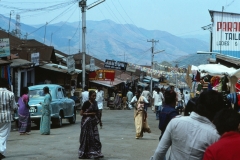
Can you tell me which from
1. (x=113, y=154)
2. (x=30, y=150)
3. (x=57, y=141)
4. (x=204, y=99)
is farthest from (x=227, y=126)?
(x=57, y=141)

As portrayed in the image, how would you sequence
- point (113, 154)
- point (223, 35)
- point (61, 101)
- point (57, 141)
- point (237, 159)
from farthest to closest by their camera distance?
point (223, 35), point (61, 101), point (57, 141), point (113, 154), point (237, 159)

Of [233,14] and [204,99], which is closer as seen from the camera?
[204,99]

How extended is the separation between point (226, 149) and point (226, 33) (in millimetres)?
25360

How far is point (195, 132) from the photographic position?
4.99 meters

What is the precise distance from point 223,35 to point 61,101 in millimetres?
10884

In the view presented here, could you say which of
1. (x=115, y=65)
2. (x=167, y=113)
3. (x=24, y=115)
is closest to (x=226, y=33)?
(x=24, y=115)

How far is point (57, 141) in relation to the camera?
15898 mm

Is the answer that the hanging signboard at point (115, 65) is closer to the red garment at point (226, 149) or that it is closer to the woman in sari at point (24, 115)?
the woman in sari at point (24, 115)

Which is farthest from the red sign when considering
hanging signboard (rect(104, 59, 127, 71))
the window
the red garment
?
the red garment

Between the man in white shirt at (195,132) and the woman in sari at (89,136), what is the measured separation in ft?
23.6

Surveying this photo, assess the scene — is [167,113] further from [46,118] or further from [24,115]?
[24,115]

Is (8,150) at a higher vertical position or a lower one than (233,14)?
lower

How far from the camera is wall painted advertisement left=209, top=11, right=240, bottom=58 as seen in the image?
28.4m

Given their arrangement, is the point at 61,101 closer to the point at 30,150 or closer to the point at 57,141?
the point at 57,141
